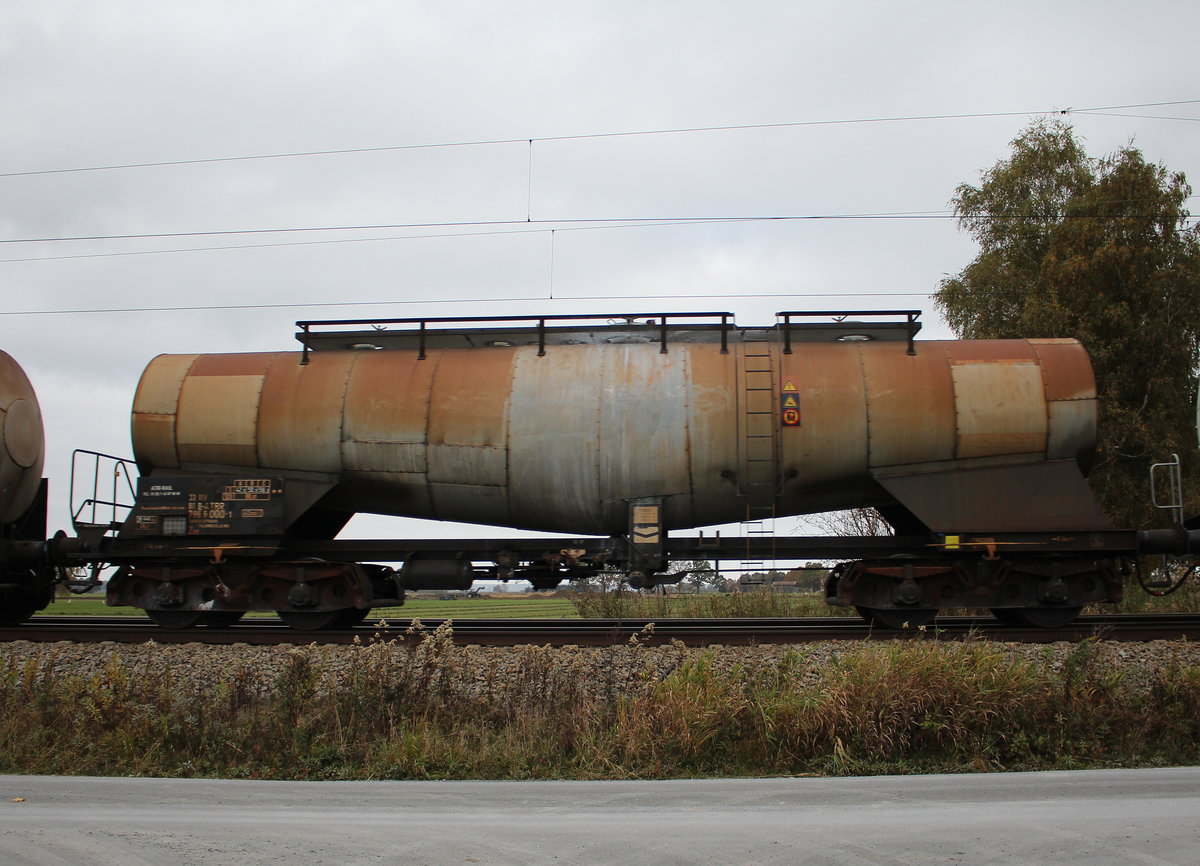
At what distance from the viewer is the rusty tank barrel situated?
10.2 metres

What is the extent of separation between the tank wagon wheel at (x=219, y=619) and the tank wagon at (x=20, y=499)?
2256 mm

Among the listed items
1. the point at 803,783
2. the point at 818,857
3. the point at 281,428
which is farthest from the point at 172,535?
the point at 818,857

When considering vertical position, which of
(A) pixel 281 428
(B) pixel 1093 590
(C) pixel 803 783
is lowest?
(C) pixel 803 783

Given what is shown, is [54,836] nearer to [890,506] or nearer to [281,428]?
[281,428]

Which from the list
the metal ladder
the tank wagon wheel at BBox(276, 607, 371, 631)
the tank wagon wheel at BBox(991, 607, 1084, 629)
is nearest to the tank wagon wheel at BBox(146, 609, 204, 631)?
the tank wagon wheel at BBox(276, 607, 371, 631)

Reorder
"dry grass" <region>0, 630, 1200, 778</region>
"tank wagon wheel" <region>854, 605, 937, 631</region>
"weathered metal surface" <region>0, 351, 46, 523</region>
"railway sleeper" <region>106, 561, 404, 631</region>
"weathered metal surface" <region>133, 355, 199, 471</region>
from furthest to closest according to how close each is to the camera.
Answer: "weathered metal surface" <region>0, 351, 46, 523</region> → "weathered metal surface" <region>133, 355, 199, 471</region> → "railway sleeper" <region>106, 561, 404, 631</region> → "tank wagon wheel" <region>854, 605, 937, 631</region> → "dry grass" <region>0, 630, 1200, 778</region>

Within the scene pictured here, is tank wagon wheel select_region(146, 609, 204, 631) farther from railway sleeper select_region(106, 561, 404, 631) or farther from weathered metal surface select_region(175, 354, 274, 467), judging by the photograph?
weathered metal surface select_region(175, 354, 274, 467)

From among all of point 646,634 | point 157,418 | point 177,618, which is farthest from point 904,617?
point 157,418

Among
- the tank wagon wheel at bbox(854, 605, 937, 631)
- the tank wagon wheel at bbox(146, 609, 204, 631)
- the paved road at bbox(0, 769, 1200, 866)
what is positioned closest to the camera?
the paved road at bbox(0, 769, 1200, 866)

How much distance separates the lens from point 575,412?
10398mm

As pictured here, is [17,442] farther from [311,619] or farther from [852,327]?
[852,327]

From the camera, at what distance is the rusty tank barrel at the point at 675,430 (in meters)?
10.2

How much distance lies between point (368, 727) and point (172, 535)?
4.80m

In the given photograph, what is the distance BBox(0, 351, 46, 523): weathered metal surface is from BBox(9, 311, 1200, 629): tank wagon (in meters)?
0.96
